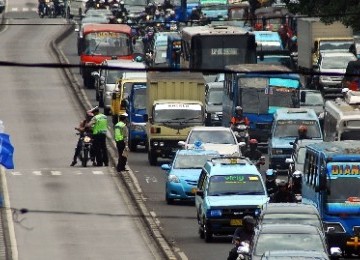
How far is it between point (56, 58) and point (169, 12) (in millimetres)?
11918

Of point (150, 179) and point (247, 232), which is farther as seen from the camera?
point (150, 179)

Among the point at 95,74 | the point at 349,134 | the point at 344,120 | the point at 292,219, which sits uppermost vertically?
the point at 292,219

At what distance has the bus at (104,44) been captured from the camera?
7344 cm

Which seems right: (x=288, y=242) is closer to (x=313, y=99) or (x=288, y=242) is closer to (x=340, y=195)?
(x=340, y=195)

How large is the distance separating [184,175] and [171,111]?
979 centimetres

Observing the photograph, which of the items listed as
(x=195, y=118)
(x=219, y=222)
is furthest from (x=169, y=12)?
(x=219, y=222)

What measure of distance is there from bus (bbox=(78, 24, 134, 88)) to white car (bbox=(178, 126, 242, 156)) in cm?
2548

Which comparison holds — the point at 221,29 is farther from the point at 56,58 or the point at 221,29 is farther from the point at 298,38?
the point at 56,58

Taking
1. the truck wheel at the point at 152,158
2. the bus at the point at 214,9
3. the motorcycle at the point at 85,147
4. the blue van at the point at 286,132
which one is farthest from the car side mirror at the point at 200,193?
the bus at the point at 214,9

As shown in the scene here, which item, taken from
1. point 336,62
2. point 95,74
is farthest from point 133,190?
point 336,62

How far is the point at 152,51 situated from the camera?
254 feet

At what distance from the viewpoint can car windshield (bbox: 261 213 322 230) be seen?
1133 inches

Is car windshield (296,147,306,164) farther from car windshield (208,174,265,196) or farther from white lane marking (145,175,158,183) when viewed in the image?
car windshield (208,174,265,196)

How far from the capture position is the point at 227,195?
35.5 m
